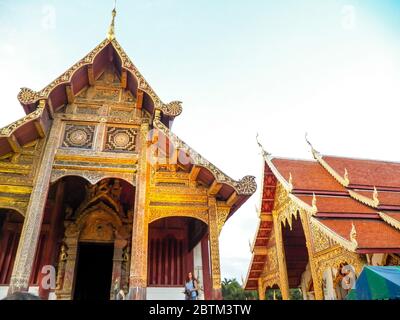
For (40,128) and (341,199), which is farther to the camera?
(341,199)

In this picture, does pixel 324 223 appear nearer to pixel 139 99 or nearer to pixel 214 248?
pixel 214 248

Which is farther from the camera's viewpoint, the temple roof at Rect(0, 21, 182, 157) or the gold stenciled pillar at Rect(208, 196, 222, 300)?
the temple roof at Rect(0, 21, 182, 157)

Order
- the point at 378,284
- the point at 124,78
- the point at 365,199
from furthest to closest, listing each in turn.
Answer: the point at 365,199 < the point at 124,78 < the point at 378,284

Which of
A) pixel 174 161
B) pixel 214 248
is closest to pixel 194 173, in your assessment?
pixel 174 161

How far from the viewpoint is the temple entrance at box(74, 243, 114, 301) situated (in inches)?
375

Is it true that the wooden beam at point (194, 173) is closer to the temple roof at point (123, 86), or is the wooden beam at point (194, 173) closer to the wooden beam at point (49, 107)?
the temple roof at point (123, 86)

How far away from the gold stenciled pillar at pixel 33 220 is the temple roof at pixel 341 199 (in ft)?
20.8

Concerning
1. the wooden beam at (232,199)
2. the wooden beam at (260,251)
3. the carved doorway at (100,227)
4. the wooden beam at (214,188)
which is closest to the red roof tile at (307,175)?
the wooden beam at (260,251)

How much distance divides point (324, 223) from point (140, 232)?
15.5 feet

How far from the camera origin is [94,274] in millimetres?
10078

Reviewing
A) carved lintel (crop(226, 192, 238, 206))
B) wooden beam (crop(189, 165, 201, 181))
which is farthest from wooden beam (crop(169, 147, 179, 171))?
carved lintel (crop(226, 192, 238, 206))

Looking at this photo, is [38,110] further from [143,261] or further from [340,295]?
[340,295]

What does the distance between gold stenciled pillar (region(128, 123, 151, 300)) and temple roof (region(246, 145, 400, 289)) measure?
14.3 ft

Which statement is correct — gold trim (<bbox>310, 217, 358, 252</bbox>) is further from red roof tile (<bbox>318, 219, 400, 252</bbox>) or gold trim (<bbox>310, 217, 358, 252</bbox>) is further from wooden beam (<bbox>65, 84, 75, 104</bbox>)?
wooden beam (<bbox>65, 84, 75, 104</bbox>)
